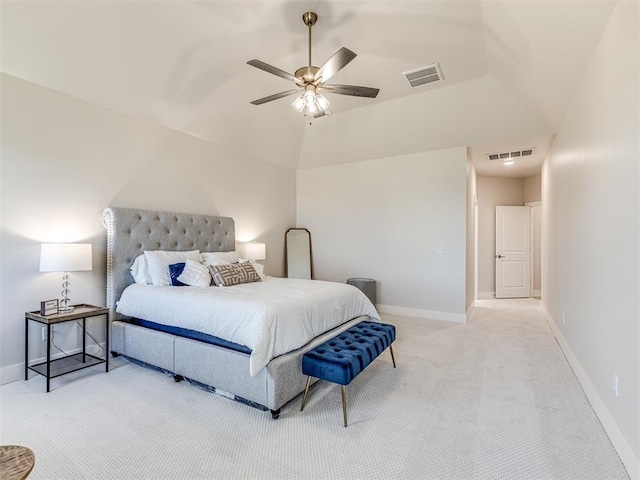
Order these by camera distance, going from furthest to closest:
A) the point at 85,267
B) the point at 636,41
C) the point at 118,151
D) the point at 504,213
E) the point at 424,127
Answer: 1. the point at 504,213
2. the point at 424,127
3. the point at 118,151
4. the point at 85,267
5. the point at 636,41

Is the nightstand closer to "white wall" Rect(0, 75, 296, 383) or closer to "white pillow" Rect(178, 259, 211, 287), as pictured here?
"white wall" Rect(0, 75, 296, 383)

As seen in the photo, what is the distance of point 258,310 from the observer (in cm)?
245

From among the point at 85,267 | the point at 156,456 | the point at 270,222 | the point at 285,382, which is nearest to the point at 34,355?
the point at 85,267

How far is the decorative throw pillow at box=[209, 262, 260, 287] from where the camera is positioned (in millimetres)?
3670

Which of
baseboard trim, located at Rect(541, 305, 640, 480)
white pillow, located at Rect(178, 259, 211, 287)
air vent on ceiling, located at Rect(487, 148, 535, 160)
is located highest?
air vent on ceiling, located at Rect(487, 148, 535, 160)

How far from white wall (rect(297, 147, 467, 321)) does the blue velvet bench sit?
2.54m

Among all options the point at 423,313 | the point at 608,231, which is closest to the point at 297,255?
the point at 423,313

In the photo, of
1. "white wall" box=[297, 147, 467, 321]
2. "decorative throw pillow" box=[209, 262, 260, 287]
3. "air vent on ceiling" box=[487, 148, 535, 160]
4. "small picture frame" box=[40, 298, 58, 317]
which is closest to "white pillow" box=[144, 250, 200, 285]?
"decorative throw pillow" box=[209, 262, 260, 287]

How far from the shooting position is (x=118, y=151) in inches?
146

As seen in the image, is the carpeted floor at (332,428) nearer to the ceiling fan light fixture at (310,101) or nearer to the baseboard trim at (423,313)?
the baseboard trim at (423,313)

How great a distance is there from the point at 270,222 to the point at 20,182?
3.58m

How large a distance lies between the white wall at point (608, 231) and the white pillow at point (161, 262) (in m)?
3.96

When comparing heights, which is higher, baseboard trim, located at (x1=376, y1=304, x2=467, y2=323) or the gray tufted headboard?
the gray tufted headboard

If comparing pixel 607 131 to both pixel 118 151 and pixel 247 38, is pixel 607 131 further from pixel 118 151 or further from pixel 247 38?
pixel 118 151
